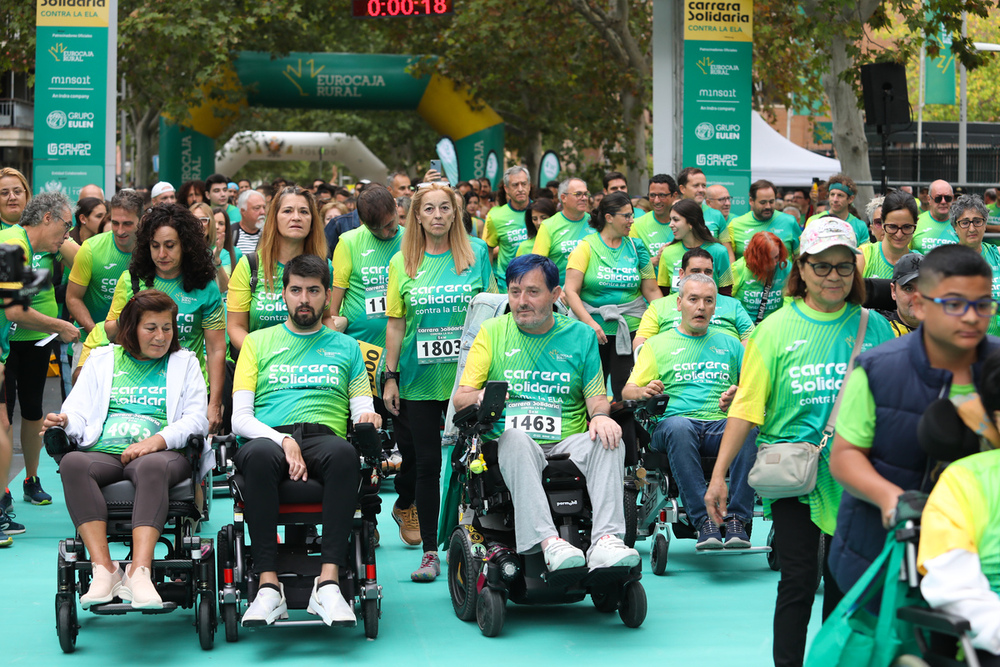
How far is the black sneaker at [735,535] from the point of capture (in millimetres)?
6105

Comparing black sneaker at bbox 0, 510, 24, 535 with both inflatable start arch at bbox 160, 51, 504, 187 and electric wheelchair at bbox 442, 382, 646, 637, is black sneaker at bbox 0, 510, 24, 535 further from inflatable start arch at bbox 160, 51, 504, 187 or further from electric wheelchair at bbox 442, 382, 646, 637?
inflatable start arch at bbox 160, 51, 504, 187

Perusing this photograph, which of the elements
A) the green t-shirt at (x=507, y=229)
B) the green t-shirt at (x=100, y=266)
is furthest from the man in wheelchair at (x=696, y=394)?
the green t-shirt at (x=507, y=229)

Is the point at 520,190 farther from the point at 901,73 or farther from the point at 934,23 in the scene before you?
the point at 934,23

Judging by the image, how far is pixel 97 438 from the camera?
532 centimetres

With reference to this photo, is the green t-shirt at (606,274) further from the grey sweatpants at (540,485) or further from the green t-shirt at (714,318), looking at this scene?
the grey sweatpants at (540,485)

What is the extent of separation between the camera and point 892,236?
7.28 m

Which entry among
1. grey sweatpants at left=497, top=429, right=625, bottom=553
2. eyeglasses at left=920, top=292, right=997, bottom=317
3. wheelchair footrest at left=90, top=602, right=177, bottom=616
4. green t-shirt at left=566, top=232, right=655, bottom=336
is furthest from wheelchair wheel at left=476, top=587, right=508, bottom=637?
green t-shirt at left=566, top=232, right=655, bottom=336

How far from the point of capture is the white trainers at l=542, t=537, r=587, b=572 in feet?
16.1

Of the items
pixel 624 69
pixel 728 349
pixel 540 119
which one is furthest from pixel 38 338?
pixel 540 119

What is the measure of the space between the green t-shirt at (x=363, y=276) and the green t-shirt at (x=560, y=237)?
220 cm

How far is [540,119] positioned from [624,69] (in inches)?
106

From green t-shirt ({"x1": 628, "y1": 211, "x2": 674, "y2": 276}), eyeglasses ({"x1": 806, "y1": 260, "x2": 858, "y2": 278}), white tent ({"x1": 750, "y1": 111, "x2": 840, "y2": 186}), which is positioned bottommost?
eyeglasses ({"x1": 806, "y1": 260, "x2": 858, "y2": 278})

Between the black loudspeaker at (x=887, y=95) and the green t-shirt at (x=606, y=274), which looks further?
the black loudspeaker at (x=887, y=95)

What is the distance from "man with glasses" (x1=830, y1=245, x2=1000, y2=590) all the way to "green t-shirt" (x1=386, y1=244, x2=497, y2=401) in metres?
2.97
